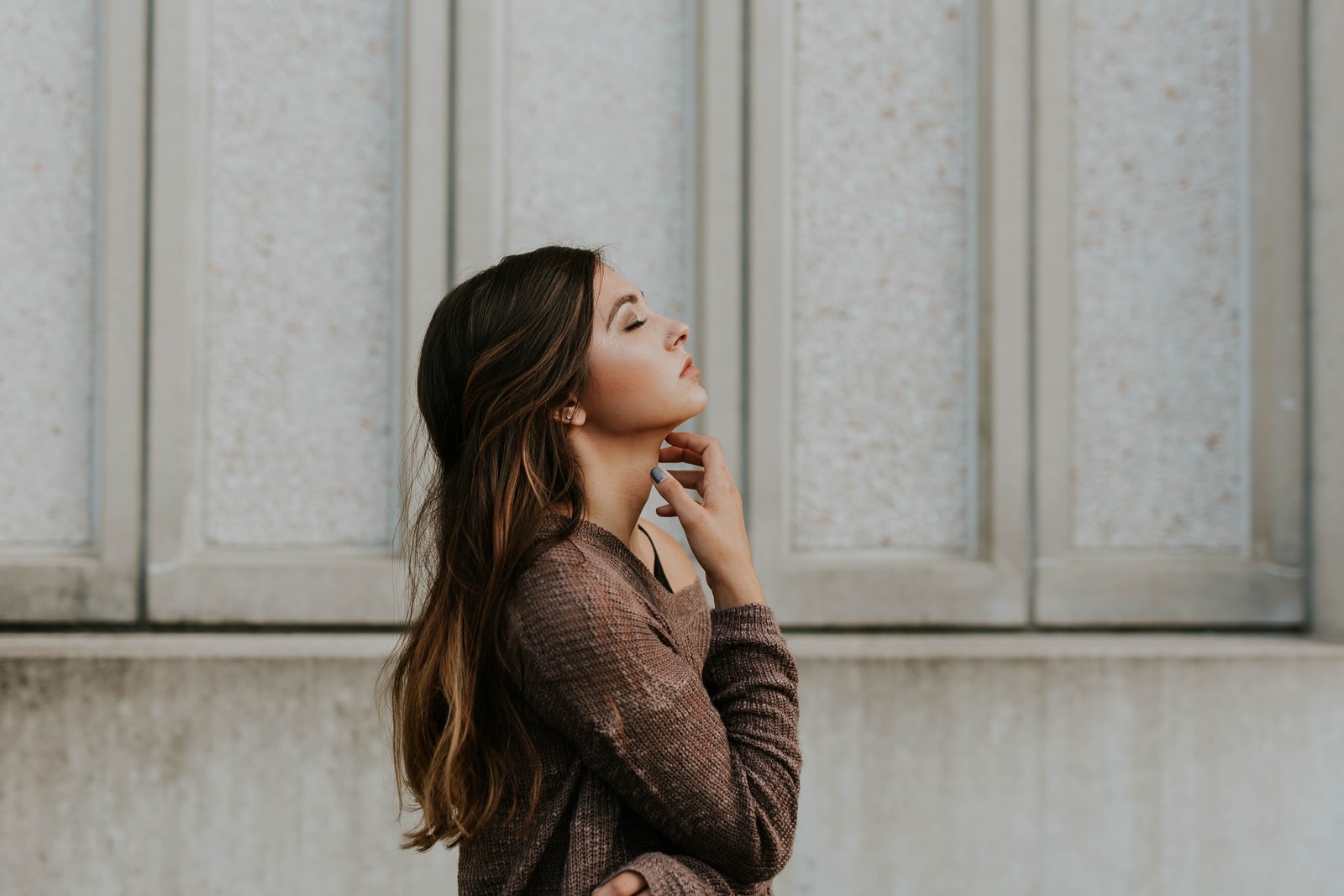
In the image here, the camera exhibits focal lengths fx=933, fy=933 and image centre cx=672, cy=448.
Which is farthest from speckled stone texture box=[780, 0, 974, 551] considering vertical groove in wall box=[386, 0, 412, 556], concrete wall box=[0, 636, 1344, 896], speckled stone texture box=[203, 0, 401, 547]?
speckled stone texture box=[203, 0, 401, 547]

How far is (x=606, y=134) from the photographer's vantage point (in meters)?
3.32

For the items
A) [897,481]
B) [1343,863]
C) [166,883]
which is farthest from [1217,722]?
[166,883]

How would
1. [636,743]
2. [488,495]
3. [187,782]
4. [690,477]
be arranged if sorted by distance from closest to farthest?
[636,743] → [488,495] → [690,477] → [187,782]

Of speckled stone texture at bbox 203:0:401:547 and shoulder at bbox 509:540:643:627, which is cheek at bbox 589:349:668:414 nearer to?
shoulder at bbox 509:540:643:627

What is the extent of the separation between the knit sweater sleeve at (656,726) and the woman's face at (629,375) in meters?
0.27

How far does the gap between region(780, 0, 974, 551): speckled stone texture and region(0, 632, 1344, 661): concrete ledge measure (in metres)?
0.36

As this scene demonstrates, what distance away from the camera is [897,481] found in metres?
3.33

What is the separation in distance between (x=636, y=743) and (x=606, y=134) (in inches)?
98.6

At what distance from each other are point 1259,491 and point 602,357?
9.40 feet

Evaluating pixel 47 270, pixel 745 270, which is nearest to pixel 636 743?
pixel 745 270

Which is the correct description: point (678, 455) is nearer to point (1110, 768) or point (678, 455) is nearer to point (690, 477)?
point (690, 477)

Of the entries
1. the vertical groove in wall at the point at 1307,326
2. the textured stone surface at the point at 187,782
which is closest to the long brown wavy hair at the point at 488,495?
the textured stone surface at the point at 187,782

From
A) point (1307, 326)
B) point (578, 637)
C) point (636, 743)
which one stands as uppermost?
point (1307, 326)

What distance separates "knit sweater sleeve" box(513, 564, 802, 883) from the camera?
137cm
